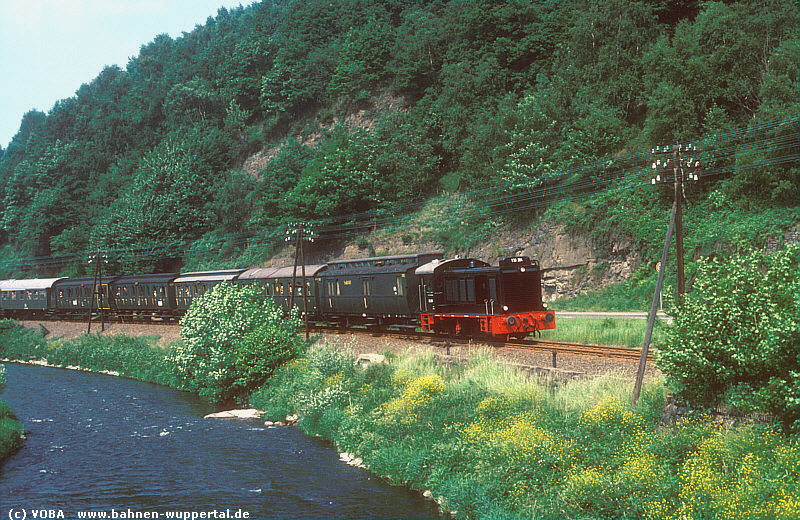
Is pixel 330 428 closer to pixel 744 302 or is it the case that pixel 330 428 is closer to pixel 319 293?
pixel 744 302

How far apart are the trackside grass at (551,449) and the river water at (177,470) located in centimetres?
103

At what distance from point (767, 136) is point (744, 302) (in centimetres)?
2584

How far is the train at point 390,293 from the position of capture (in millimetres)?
27703

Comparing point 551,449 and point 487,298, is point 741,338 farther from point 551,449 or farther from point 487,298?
point 487,298

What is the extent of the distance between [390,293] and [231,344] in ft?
26.8

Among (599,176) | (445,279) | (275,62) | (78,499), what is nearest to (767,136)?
(599,176)

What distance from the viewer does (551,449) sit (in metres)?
15.4

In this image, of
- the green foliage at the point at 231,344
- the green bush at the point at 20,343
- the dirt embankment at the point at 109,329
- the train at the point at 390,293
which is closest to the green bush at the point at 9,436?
the green foliage at the point at 231,344

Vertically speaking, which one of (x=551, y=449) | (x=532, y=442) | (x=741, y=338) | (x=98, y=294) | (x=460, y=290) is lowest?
(x=551, y=449)

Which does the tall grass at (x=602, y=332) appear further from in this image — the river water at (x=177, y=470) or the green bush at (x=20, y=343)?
the green bush at (x=20, y=343)

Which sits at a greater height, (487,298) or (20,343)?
(487,298)

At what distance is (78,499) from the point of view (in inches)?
659

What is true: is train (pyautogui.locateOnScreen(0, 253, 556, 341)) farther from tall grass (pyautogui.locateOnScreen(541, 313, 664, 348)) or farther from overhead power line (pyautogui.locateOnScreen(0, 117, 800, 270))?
overhead power line (pyautogui.locateOnScreen(0, 117, 800, 270))

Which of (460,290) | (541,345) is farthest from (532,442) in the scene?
(460,290)
